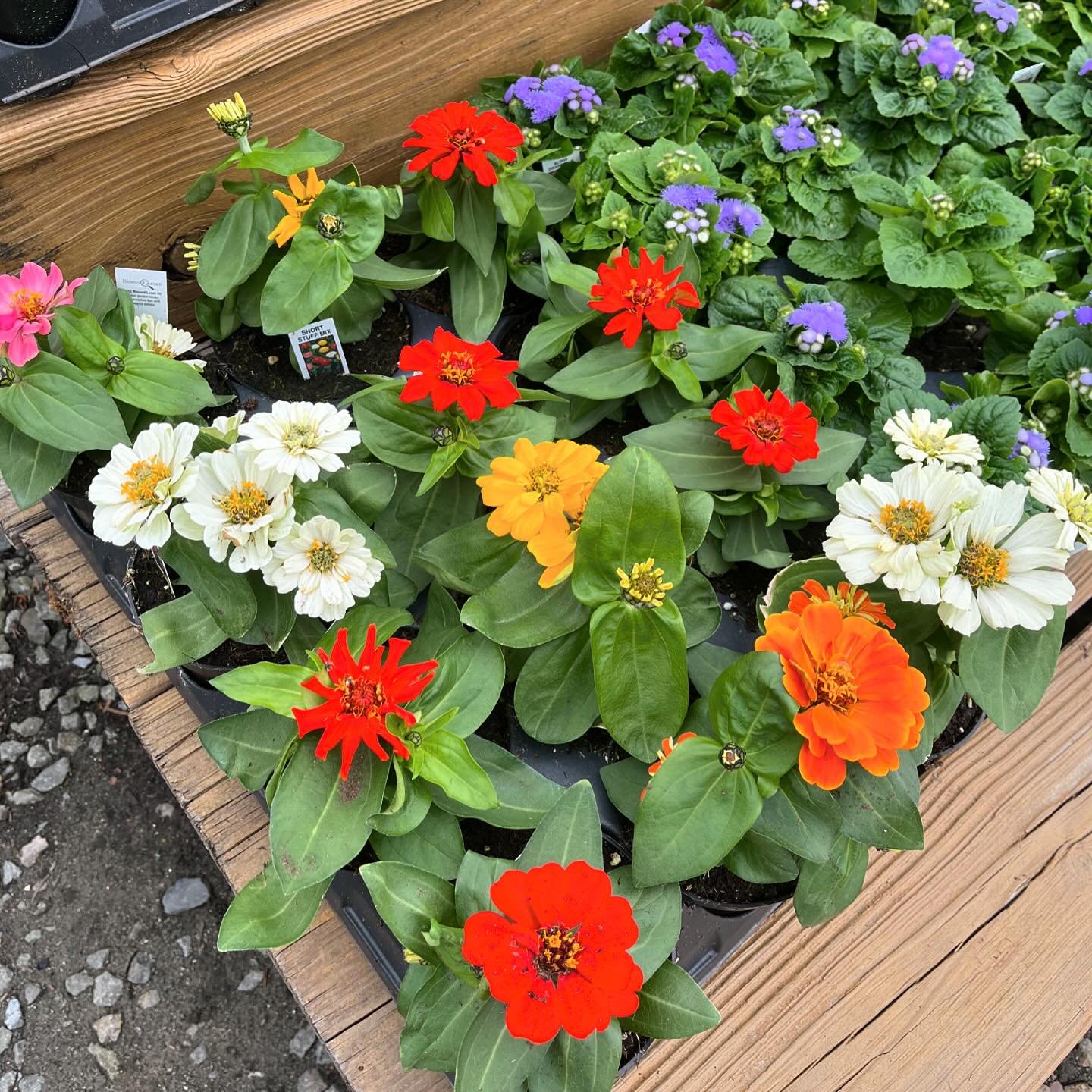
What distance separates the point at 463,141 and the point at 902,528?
2.45 feet

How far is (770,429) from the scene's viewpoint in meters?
1.12

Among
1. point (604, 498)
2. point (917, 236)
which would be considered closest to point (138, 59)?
point (604, 498)

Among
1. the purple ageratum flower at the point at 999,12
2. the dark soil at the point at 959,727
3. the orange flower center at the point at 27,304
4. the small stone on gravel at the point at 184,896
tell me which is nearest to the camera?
the orange flower center at the point at 27,304

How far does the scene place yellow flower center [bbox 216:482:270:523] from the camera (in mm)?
954

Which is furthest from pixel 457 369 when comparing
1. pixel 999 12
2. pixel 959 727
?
pixel 999 12

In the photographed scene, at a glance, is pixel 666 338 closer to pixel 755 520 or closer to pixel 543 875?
pixel 755 520

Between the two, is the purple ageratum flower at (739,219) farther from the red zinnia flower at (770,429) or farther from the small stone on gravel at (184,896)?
the small stone on gravel at (184,896)

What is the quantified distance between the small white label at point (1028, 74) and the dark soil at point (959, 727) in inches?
49.4

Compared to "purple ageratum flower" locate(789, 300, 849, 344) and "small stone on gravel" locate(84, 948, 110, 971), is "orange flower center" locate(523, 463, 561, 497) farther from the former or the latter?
"small stone on gravel" locate(84, 948, 110, 971)

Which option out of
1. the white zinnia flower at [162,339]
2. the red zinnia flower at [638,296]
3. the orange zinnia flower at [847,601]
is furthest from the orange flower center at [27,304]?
the orange zinnia flower at [847,601]

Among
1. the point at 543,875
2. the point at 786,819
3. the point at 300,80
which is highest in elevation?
the point at 300,80

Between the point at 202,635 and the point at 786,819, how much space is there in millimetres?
667

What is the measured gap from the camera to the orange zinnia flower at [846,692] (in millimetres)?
853

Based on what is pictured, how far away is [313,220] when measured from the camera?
1.24 m
